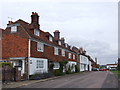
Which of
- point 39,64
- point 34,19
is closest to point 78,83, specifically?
point 39,64

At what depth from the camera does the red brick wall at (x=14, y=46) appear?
25234 mm

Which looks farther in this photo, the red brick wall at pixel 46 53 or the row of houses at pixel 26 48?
the red brick wall at pixel 46 53

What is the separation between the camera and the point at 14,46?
26.2m

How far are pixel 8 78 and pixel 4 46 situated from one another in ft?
25.6

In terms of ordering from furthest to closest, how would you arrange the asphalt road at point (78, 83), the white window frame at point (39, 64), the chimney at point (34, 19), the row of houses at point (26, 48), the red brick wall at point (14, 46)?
the chimney at point (34, 19), the white window frame at point (39, 64), the red brick wall at point (14, 46), the row of houses at point (26, 48), the asphalt road at point (78, 83)

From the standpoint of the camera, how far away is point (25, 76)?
23.9 metres

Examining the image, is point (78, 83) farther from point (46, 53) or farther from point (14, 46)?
point (46, 53)

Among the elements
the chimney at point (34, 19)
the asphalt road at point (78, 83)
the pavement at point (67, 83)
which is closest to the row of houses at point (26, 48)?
the chimney at point (34, 19)

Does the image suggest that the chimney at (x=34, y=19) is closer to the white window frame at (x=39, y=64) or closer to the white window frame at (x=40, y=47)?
the white window frame at (x=40, y=47)

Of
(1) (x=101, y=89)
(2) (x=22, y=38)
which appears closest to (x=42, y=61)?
(2) (x=22, y=38)

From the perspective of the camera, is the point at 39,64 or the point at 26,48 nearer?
the point at 26,48

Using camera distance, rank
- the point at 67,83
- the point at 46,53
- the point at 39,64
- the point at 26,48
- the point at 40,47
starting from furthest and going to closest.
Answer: the point at 46,53 → the point at 40,47 → the point at 39,64 → the point at 26,48 → the point at 67,83

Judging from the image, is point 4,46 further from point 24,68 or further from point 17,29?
point 24,68

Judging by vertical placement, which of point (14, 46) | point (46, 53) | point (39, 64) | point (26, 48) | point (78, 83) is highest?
point (14, 46)
